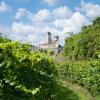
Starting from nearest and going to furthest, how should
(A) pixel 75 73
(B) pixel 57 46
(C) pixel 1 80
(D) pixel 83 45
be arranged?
(C) pixel 1 80, (A) pixel 75 73, (D) pixel 83 45, (B) pixel 57 46

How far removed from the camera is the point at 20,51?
25.2 feet

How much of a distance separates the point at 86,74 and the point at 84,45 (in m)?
13.5

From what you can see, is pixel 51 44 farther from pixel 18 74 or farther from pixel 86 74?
pixel 18 74

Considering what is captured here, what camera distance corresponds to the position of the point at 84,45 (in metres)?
37.2

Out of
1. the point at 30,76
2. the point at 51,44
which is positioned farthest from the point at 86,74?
the point at 51,44

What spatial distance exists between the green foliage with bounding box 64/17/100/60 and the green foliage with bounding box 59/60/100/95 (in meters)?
9.78

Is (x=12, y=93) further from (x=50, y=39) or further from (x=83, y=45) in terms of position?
(x=50, y=39)

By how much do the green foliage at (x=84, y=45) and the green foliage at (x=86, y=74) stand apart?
9783mm

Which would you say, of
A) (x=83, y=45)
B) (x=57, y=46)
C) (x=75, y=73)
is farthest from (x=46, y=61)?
(x=57, y=46)

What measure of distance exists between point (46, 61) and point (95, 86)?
12607 millimetres

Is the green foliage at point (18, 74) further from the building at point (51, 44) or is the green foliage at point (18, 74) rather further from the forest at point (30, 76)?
the building at point (51, 44)

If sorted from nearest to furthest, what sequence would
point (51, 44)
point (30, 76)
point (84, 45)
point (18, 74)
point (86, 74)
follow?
point (18, 74) < point (30, 76) < point (86, 74) < point (84, 45) < point (51, 44)

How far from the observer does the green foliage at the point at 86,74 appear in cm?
2272

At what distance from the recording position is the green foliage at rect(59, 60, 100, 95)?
74.5ft
